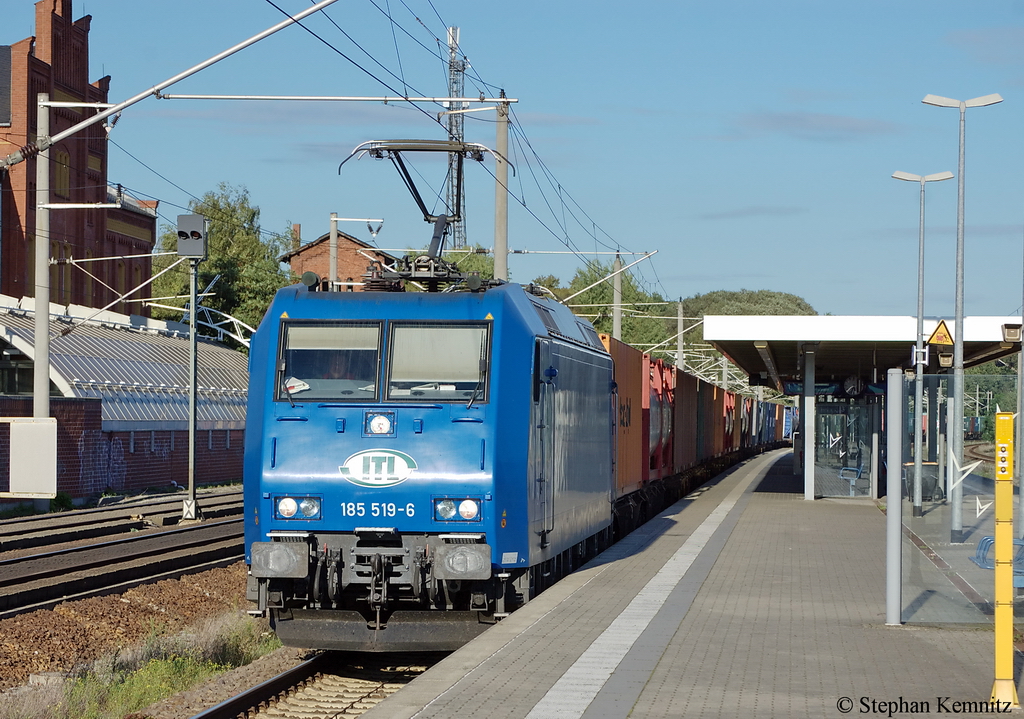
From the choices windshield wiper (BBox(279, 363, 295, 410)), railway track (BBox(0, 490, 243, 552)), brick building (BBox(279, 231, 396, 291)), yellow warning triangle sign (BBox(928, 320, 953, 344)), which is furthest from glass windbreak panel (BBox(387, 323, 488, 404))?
brick building (BBox(279, 231, 396, 291))

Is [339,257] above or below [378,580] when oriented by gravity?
above

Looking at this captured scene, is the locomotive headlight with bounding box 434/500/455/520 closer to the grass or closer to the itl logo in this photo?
the itl logo

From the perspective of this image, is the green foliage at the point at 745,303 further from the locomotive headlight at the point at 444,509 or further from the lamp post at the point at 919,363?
the locomotive headlight at the point at 444,509

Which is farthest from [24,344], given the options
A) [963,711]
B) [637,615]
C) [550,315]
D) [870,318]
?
[963,711]

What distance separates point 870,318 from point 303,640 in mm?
19110

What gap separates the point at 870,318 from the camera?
26812mm

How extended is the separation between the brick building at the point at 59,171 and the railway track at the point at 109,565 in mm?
25732

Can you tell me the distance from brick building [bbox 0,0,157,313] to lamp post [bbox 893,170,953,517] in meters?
28.6

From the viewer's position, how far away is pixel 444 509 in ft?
33.7

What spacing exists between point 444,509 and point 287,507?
4.25 feet

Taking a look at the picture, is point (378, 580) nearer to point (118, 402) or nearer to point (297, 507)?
point (297, 507)

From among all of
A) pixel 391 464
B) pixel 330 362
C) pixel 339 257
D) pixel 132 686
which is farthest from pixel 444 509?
pixel 339 257

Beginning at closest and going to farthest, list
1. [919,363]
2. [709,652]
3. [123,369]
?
[709,652], [919,363], [123,369]

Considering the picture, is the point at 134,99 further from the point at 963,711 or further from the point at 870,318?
the point at 870,318
